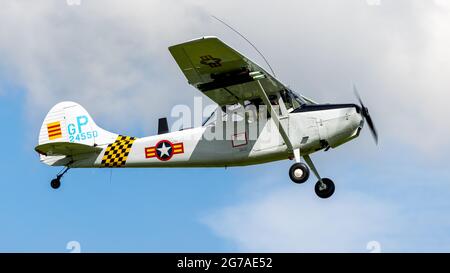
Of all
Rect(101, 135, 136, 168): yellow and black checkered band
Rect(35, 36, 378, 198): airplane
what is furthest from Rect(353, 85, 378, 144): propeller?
Rect(101, 135, 136, 168): yellow and black checkered band

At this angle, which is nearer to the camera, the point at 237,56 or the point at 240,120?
the point at 237,56

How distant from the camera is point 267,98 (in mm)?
15289

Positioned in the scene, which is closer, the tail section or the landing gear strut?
the landing gear strut

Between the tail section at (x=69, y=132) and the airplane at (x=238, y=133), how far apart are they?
0.04 m

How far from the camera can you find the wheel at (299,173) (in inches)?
592

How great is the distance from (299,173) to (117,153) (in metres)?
3.80

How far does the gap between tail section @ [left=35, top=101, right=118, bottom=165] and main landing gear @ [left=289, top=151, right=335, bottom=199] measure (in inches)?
155

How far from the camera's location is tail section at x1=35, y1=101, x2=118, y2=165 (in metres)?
16.6

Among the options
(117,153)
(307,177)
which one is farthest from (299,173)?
(117,153)

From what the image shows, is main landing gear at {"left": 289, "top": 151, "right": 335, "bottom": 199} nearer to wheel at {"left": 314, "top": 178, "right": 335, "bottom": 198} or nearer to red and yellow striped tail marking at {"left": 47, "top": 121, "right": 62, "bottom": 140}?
wheel at {"left": 314, "top": 178, "right": 335, "bottom": 198}

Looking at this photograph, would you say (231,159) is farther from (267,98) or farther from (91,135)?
(91,135)
